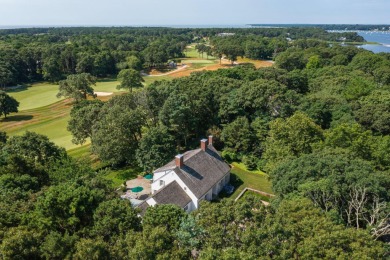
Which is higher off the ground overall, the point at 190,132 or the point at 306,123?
the point at 306,123

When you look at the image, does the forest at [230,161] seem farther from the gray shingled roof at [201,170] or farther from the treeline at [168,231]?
the gray shingled roof at [201,170]

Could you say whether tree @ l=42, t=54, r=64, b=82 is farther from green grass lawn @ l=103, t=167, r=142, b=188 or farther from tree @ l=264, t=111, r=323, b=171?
tree @ l=264, t=111, r=323, b=171

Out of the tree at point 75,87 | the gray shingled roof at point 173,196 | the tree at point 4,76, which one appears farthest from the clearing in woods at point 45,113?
the gray shingled roof at point 173,196

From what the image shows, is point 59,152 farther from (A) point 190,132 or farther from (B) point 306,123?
(B) point 306,123

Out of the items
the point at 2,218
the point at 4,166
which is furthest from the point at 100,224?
the point at 4,166

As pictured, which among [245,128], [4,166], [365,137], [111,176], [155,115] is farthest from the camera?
[155,115]

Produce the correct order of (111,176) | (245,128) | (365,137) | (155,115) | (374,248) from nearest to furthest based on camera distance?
(374,248), (365,137), (111,176), (245,128), (155,115)
